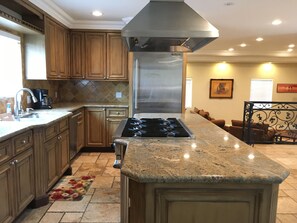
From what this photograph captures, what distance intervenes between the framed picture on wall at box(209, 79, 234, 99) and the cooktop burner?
26.6 ft

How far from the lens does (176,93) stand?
4.68 metres

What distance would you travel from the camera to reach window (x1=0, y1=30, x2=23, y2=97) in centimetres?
340

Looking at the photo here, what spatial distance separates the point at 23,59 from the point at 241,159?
11.5 feet

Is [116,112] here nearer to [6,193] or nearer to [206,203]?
[6,193]

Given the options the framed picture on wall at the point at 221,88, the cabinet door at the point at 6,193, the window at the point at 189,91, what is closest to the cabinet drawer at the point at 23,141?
the cabinet door at the point at 6,193

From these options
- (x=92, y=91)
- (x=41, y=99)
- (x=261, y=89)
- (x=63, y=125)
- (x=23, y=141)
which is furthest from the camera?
(x=261, y=89)

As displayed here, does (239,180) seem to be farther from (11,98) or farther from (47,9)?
(47,9)

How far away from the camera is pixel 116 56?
479cm

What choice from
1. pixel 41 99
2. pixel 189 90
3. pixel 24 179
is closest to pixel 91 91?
pixel 41 99

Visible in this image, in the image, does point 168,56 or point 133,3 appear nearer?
point 133,3

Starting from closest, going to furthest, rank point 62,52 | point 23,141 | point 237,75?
point 23,141
point 62,52
point 237,75

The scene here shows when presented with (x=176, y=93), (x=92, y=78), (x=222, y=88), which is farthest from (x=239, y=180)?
(x=222, y=88)

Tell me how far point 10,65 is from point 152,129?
2597 mm

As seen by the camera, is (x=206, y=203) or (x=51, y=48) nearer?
(x=206, y=203)
